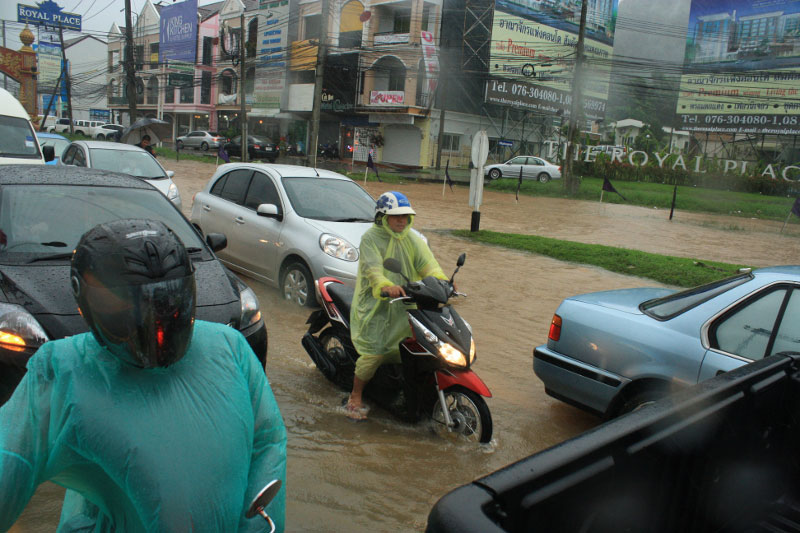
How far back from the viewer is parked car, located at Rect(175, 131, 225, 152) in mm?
42778

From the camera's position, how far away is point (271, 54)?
46.1 m

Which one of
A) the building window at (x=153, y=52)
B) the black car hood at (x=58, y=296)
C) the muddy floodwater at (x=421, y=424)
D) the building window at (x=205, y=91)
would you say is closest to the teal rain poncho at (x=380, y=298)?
the muddy floodwater at (x=421, y=424)

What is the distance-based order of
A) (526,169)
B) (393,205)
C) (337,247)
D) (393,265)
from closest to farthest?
(393,265)
(393,205)
(337,247)
(526,169)

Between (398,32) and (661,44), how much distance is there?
36108 mm

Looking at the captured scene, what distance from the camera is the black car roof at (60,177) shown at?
4.74 metres

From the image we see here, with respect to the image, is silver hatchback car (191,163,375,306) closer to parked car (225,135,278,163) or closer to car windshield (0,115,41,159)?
car windshield (0,115,41,159)

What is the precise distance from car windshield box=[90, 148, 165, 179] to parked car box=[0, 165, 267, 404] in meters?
6.12

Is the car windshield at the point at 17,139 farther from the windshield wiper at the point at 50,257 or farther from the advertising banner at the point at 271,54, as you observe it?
the advertising banner at the point at 271,54

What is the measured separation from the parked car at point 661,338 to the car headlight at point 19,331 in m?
A: 3.28

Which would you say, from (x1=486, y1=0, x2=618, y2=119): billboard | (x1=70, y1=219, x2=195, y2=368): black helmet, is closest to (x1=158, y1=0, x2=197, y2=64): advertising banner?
(x1=486, y1=0, x2=618, y2=119): billboard

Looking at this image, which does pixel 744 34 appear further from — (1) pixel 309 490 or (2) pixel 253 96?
(1) pixel 309 490

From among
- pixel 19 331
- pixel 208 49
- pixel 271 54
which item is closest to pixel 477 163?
pixel 19 331

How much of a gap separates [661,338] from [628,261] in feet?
23.1

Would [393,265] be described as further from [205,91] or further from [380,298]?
[205,91]
